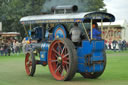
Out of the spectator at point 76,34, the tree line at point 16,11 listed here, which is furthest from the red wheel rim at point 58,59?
the tree line at point 16,11

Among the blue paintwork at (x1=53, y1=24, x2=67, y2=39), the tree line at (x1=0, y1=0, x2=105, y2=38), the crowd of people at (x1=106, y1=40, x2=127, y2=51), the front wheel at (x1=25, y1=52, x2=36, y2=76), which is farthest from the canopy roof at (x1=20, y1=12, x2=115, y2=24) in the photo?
the tree line at (x1=0, y1=0, x2=105, y2=38)

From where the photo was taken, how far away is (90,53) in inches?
403

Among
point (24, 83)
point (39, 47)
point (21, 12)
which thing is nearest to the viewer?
point (24, 83)

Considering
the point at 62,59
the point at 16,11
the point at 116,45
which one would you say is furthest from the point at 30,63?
the point at 16,11

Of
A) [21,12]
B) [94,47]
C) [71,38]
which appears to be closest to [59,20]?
[71,38]

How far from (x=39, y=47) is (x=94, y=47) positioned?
259 cm

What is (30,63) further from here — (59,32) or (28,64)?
(59,32)

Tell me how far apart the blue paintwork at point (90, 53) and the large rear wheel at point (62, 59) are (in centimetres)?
37

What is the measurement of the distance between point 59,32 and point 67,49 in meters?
1.30

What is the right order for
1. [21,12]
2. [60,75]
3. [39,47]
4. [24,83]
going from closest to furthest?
[24,83]
[60,75]
[39,47]
[21,12]

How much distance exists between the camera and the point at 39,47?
1209 centimetres

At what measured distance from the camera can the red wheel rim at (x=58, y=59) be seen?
10.4m

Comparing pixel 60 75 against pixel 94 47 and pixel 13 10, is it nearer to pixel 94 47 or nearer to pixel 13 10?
pixel 94 47

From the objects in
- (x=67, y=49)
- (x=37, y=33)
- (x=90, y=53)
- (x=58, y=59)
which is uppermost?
(x=37, y=33)
